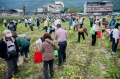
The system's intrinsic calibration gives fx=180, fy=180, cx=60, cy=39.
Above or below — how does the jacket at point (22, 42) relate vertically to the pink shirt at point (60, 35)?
below

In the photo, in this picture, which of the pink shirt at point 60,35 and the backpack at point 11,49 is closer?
the backpack at point 11,49

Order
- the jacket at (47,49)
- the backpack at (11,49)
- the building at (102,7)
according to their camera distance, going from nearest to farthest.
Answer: the jacket at (47,49) < the backpack at (11,49) < the building at (102,7)

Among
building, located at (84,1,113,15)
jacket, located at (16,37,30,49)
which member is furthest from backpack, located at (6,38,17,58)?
building, located at (84,1,113,15)

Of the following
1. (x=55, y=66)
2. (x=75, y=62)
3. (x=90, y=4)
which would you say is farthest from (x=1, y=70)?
(x=90, y=4)

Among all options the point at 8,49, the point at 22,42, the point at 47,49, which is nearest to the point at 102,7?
the point at 22,42

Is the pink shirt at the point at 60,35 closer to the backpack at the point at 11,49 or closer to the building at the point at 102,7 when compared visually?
the backpack at the point at 11,49

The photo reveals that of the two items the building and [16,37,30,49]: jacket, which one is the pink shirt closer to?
[16,37,30,49]: jacket

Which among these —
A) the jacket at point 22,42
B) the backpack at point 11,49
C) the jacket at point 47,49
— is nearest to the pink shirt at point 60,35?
the jacket at point 22,42

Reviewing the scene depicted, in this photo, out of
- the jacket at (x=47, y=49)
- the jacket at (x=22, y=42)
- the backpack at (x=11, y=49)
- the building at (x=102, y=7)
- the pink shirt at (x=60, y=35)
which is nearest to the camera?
the jacket at (x=47, y=49)

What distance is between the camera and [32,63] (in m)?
8.37

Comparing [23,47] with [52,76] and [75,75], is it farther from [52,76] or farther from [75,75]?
[75,75]

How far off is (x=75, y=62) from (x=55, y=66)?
3.62 feet

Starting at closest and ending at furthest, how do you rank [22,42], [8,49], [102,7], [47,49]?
[47,49] → [8,49] → [22,42] → [102,7]

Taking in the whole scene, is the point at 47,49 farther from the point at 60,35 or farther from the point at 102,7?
the point at 102,7
